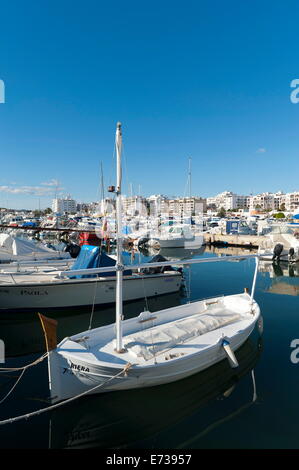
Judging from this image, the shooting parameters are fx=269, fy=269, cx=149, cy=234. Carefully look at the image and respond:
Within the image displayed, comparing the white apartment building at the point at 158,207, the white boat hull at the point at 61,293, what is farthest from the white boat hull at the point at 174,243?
the white apartment building at the point at 158,207

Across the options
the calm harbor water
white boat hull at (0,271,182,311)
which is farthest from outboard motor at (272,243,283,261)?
the calm harbor water

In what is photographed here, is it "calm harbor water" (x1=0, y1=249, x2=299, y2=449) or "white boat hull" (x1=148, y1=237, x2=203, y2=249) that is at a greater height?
"white boat hull" (x1=148, y1=237, x2=203, y2=249)

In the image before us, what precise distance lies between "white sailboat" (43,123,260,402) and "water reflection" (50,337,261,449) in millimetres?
342

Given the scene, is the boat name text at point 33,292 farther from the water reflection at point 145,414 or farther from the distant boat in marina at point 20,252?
the distant boat in marina at point 20,252

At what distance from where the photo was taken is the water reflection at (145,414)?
5480mm

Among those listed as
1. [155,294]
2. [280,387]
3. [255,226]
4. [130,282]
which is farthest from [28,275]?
[255,226]

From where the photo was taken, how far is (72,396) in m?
6.24

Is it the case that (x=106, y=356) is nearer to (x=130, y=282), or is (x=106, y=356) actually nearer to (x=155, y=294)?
(x=130, y=282)

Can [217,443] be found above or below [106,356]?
below

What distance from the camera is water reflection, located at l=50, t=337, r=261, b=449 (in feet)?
18.0

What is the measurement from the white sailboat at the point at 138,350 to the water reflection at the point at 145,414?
34cm

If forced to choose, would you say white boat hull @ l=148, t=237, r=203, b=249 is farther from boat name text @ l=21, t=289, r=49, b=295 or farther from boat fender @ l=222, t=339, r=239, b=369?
boat fender @ l=222, t=339, r=239, b=369

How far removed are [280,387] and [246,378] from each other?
87 centimetres

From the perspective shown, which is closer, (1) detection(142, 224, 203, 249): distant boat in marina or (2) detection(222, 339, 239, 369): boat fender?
(2) detection(222, 339, 239, 369): boat fender
